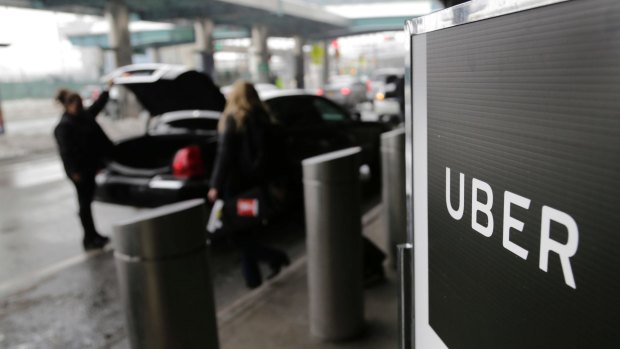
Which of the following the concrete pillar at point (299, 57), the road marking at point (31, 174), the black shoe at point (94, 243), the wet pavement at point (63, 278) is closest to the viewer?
the wet pavement at point (63, 278)

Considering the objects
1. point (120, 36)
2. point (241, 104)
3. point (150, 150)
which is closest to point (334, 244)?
point (241, 104)

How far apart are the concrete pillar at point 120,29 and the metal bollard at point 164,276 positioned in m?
23.3

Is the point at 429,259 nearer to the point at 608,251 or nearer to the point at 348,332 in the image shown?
the point at 608,251

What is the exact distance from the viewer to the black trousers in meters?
5.82

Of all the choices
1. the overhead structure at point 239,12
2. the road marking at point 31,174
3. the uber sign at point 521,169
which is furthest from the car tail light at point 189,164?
the overhead structure at point 239,12

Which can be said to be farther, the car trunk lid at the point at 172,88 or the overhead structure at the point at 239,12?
the overhead structure at the point at 239,12

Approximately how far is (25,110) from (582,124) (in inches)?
1815

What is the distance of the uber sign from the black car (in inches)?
148

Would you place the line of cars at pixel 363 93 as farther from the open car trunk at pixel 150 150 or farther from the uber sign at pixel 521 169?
the uber sign at pixel 521 169

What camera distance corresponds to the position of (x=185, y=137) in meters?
6.84

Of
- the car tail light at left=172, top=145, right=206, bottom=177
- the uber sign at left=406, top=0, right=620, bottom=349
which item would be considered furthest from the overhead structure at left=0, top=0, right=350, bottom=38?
the uber sign at left=406, top=0, right=620, bottom=349

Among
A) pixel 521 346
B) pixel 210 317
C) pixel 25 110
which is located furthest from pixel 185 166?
pixel 25 110

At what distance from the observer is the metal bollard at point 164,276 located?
216cm

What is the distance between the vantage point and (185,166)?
535 centimetres
